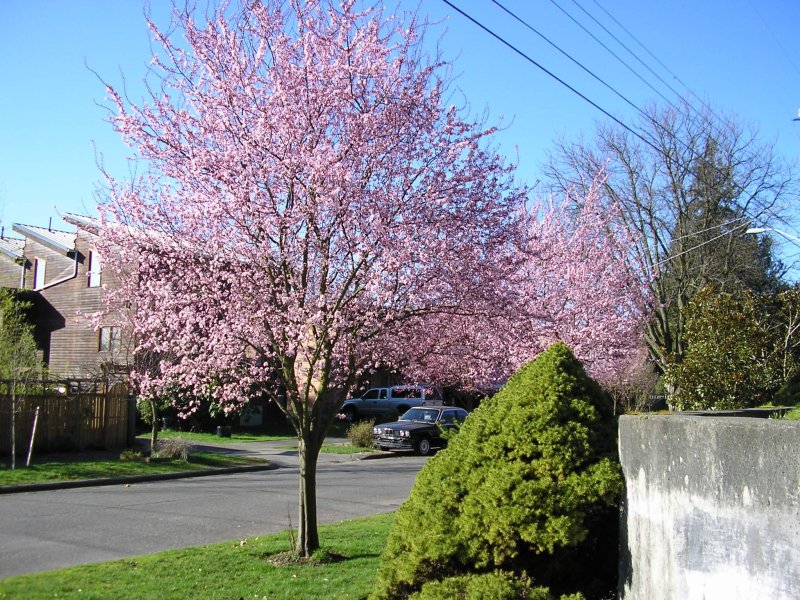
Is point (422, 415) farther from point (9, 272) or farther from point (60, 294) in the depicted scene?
point (9, 272)

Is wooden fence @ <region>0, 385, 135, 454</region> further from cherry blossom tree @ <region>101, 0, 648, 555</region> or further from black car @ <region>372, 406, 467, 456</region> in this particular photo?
cherry blossom tree @ <region>101, 0, 648, 555</region>

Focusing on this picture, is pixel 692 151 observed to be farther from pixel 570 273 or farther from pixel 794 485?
pixel 794 485

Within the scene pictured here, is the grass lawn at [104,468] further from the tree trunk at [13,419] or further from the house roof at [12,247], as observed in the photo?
the house roof at [12,247]

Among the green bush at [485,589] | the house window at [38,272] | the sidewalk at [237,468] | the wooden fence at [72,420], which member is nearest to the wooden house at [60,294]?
the house window at [38,272]

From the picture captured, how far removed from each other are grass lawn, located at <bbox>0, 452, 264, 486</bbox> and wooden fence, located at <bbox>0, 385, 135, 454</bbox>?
1.30 m

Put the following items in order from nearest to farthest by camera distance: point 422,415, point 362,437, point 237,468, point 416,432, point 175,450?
point 237,468 < point 175,450 < point 416,432 < point 422,415 < point 362,437

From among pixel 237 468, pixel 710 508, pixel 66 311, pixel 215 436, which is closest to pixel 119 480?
pixel 237 468

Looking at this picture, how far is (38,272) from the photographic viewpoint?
33469mm

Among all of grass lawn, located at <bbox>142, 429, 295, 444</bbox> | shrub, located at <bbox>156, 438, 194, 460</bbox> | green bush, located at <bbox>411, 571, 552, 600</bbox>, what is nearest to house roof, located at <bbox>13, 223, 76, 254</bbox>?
grass lawn, located at <bbox>142, 429, 295, 444</bbox>

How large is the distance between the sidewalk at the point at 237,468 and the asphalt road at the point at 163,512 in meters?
0.49

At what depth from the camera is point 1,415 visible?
17656mm

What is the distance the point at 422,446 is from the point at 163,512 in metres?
13.1

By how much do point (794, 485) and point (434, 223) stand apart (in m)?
4.78

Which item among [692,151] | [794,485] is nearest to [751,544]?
[794,485]
